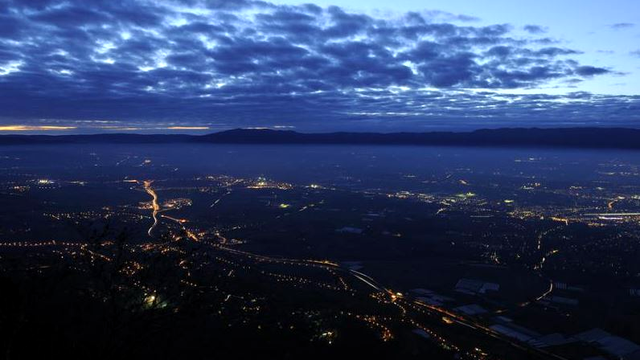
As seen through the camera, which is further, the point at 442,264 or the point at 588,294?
the point at 442,264

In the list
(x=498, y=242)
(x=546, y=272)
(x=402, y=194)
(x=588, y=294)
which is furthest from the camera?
(x=402, y=194)

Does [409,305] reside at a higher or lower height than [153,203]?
higher

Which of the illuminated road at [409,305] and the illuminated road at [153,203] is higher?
the illuminated road at [409,305]

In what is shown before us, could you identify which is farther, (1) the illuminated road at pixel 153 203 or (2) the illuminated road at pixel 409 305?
(1) the illuminated road at pixel 153 203

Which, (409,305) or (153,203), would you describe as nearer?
(409,305)

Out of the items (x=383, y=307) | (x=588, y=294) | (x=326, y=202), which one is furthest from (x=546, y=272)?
(x=326, y=202)

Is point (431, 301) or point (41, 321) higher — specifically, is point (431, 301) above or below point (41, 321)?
below

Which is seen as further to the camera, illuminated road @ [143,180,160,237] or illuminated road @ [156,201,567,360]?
illuminated road @ [143,180,160,237]

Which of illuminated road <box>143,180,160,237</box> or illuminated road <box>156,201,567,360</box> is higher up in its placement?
illuminated road <box>156,201,567,360</box>

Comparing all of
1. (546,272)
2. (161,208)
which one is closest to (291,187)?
(161,208)

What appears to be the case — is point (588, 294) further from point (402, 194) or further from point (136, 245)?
point (402, 194)

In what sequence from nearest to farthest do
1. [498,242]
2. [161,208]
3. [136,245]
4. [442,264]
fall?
[442,264]
[136,245]
[498,242]
[161,208]
